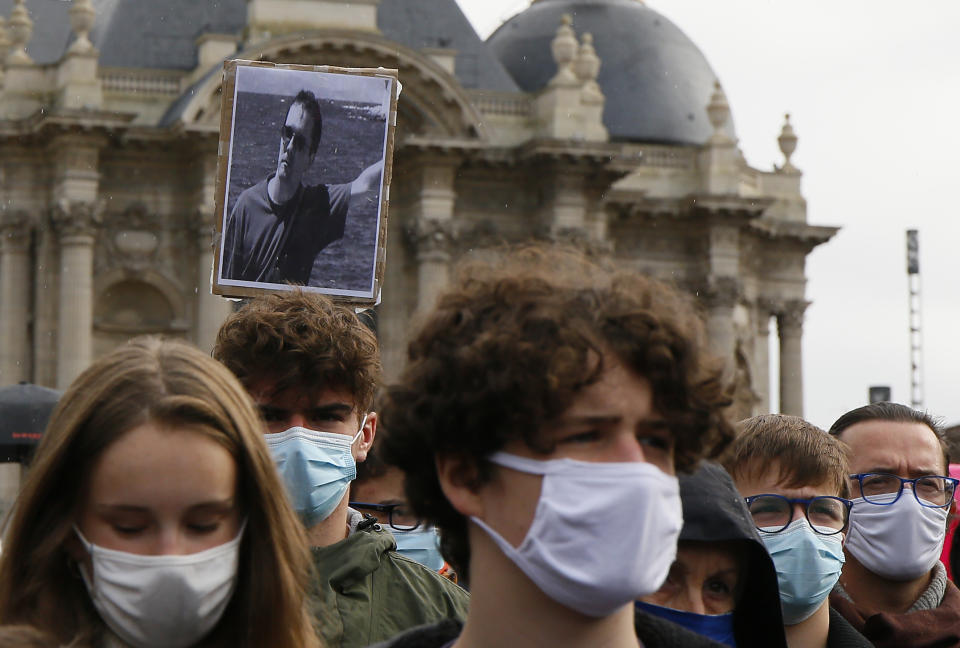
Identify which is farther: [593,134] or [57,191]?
[593,134]

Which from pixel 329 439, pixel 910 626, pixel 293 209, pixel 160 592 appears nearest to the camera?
pixel 160 592

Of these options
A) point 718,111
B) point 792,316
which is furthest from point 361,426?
point 792,316

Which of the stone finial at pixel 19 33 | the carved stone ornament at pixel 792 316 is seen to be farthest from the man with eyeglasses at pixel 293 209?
the carved stone ornament at pixel 792 316

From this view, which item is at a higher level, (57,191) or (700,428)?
(57,191)

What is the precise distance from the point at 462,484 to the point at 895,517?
3129 mm

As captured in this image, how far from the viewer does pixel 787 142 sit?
4359cm

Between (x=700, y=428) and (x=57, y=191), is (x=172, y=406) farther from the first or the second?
(x=57, y=191)

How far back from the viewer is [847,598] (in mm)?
6227

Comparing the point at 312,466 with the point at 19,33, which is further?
the point at 19,33

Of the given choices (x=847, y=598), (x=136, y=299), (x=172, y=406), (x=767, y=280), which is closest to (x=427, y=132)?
(x=136, y=299)

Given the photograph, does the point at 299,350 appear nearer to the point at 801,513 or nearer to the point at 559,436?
the point at 801,513

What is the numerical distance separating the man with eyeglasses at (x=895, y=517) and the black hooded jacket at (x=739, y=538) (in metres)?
1.71

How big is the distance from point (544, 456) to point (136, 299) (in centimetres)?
3173

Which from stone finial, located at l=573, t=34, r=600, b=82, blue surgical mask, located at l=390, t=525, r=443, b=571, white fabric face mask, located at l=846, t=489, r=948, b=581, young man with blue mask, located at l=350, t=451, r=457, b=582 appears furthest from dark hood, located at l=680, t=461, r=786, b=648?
stone finial, located at l=573, t=34, r=600, b=82
